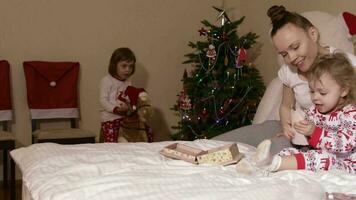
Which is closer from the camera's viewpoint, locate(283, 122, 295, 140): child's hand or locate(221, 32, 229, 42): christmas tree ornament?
locate(283, 122, 295, 140): child's hand

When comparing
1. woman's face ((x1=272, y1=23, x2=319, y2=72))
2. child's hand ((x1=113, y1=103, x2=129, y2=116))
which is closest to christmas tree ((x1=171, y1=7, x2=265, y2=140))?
child's hand ((x1=113, y1=103, x2=129, y2=116))

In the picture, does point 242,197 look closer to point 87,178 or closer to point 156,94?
point 87,178

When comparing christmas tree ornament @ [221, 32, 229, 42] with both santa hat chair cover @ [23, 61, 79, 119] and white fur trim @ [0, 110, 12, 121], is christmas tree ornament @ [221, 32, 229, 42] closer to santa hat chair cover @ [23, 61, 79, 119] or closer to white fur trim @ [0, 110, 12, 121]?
santa hat chair cover @ [23, 61, 79, 119]

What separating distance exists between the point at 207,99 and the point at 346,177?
6.79ft

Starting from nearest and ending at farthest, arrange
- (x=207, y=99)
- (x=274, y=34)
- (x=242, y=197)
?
(x=242, y=197) < (x=274, y=34) < (x=207, y=99)

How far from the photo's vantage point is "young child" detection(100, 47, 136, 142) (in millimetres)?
3630

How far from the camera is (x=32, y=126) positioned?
146 inches

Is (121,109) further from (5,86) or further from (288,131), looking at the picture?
(288,131)

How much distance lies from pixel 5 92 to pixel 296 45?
7.88ft

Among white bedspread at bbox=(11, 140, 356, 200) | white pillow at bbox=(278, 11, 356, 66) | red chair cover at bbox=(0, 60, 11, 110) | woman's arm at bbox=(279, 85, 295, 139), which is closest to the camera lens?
white bedspread at bbox=(11, 140, 356, 200)

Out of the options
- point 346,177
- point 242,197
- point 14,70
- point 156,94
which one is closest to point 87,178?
→ point 242,197

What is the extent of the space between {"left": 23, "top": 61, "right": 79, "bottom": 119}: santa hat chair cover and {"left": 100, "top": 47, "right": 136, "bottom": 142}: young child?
0.28 meters

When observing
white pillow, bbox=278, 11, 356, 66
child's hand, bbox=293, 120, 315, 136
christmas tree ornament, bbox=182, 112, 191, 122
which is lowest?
christmas tree ornament, bbox=182, 112, 191, 122

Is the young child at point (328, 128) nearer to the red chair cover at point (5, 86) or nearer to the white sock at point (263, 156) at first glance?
the white sock at point (263, 156)
